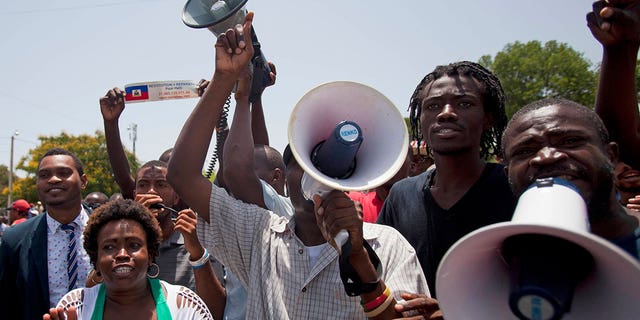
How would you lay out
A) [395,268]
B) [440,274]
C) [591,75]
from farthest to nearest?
[591,75], [395,268], [440,274]

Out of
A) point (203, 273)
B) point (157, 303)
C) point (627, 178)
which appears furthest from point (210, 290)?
point (627, 178)

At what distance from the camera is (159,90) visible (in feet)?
14.6

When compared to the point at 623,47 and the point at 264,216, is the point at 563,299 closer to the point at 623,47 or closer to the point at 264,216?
the point at 623,47

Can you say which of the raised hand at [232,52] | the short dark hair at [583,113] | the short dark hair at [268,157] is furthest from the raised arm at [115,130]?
the short dark hair at [583,113]

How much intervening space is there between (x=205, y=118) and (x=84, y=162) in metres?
41.4

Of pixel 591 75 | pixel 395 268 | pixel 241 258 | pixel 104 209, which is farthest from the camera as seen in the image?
pixel 591 75

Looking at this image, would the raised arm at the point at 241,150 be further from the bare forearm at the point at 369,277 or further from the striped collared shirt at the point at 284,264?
the bare forearm at the point at 369,277

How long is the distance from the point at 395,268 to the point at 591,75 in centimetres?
3373

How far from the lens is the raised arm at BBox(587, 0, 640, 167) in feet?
6.26

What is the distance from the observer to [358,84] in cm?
196

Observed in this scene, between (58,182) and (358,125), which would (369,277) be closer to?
(358,125)

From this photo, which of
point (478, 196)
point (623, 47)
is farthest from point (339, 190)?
point (623, 47)

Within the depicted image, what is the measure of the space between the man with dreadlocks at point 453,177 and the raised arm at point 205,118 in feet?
2.95

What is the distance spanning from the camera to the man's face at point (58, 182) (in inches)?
146
